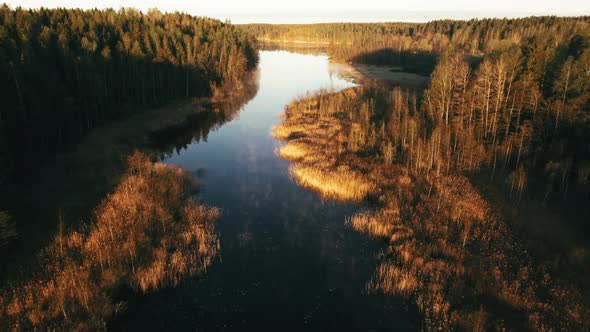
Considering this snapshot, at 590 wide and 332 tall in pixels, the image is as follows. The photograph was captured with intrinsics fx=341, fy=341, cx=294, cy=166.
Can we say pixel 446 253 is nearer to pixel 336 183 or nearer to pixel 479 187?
pixel 479 187

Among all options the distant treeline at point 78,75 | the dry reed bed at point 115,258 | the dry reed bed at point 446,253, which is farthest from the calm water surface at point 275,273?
the distant treeline at point 78,75

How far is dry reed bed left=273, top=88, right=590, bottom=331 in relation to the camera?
15578mm

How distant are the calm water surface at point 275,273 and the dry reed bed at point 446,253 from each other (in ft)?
4.16

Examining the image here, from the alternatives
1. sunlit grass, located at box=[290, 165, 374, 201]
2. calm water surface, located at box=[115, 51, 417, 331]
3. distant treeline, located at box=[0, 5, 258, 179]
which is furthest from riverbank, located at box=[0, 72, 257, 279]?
sunlit grass, located at box=[290, 165, 374, 201]

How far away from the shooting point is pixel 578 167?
94.5ft

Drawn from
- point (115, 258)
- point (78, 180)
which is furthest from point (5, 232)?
point (78, 180)

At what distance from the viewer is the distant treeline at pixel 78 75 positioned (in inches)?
1430

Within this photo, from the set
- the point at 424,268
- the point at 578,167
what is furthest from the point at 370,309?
the point at 578,167

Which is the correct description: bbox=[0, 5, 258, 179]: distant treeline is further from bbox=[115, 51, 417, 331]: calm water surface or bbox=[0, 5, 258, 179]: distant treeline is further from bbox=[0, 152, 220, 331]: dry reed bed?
bbox=[115, 51, 417, 331]: calm water surface

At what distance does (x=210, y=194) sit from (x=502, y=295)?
2234 centimetres

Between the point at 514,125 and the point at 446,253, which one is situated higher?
the point at 514,125

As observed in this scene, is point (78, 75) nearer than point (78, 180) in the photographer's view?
No

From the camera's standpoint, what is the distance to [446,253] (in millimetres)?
20297

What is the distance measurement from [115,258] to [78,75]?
37338mm
